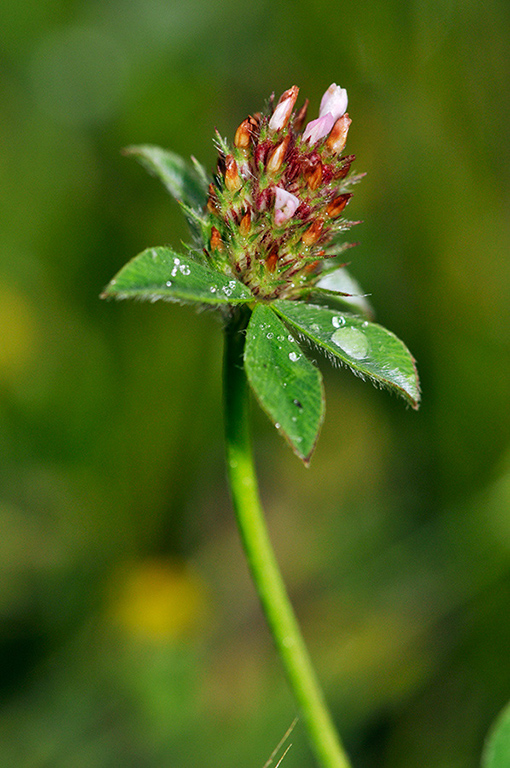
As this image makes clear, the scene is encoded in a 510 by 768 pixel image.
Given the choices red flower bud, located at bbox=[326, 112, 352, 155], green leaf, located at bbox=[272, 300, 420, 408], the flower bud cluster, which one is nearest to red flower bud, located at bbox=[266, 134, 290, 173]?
the flower bud cluster

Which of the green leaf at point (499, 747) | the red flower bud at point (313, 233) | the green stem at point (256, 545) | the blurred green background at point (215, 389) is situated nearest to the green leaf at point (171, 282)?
the green stem at point (256, 545)

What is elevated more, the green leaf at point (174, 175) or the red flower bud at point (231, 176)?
the green leaf at point (174, 175)

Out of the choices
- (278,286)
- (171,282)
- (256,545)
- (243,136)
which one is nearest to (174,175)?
(243,136)

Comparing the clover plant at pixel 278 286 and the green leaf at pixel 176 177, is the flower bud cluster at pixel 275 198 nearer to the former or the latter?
the clover plant at pixel 278 286

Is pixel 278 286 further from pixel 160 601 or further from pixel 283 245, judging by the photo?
pixel 160 601

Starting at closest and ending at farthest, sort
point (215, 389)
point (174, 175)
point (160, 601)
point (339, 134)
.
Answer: point (339, 134), point (174, 175), point (160, 601), point (215, 389)

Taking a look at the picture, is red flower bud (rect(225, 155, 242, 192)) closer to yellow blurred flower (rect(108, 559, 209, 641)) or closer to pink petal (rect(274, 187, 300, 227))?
pink petal (rect(274, 187, 300, 227))
